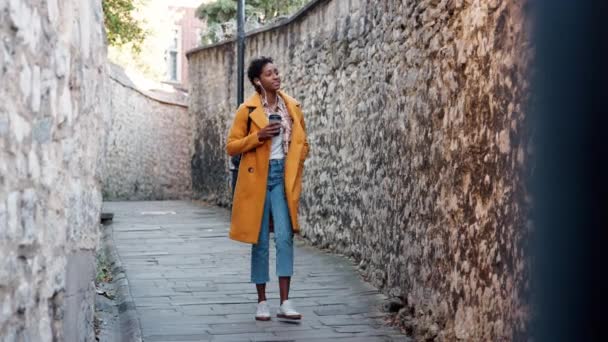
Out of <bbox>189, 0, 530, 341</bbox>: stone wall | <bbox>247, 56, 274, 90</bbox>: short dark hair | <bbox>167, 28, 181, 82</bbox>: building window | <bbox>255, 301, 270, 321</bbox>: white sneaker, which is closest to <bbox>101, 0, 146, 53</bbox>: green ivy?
<bbox>189, 0, 530, 341</bbox>: stone wall

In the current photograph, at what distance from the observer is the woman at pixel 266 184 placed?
533 cm

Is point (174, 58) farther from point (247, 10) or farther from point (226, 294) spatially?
point (226, 294)

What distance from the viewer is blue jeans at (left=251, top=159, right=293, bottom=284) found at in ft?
17.5

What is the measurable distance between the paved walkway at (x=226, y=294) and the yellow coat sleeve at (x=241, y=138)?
106cm

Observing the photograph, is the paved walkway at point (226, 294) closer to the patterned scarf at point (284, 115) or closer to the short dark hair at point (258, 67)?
the patterned scarf at point (284, 115)

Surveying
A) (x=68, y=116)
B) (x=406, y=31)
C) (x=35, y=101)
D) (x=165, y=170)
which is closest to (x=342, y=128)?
(x=406, y=31)

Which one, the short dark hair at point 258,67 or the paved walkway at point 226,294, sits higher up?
the short dark hair at point 258,67

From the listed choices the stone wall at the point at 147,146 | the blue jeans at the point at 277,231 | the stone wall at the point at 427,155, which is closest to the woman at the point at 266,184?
the blue jeans at the point at 277,231

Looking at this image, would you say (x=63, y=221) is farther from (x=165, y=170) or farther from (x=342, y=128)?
(x=165, y=170)

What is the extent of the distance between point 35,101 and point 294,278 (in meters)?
4.32

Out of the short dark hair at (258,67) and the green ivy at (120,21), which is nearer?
the short dark hair at (258,67)

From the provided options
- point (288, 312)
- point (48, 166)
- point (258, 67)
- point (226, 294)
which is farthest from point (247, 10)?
point (48, 166)

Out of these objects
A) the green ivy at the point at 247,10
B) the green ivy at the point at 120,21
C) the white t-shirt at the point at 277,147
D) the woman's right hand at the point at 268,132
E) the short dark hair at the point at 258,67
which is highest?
the green ivy at the point at 247,10

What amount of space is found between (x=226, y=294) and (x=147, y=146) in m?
14.9
